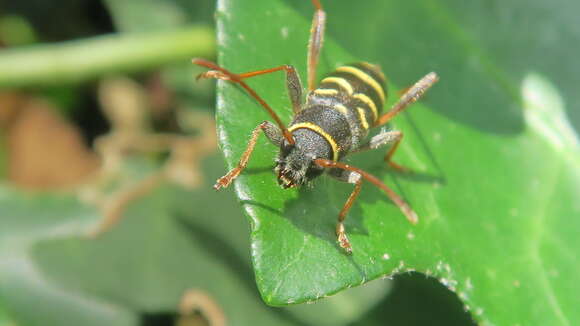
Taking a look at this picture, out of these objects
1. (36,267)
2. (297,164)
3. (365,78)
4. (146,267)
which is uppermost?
(365,78)

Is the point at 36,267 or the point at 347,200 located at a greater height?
the point at 347,200

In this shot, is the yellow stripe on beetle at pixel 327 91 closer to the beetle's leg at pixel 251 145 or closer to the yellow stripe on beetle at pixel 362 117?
the yellow stripe on beetle at pixel 362 117

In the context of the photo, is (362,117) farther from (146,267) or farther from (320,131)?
(146,267)

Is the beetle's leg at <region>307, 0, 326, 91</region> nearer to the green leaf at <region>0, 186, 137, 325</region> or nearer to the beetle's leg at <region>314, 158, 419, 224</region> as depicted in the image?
the beetle's leg at <region>314, 158, 419, 224</region>

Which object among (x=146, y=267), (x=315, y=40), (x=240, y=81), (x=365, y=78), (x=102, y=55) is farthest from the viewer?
(x=102, y=55)

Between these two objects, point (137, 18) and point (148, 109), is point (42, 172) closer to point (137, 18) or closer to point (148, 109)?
point (148, 109)

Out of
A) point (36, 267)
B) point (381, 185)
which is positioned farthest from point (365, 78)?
point (36, 267)

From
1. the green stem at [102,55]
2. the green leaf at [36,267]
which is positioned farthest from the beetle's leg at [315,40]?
the green leaf at [36,267]

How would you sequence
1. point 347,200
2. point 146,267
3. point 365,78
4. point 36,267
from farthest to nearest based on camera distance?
point 36,267
point 146,267
point 365,78
point 347,200
